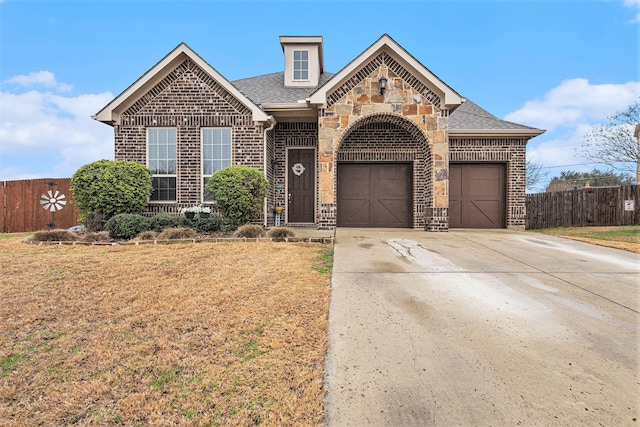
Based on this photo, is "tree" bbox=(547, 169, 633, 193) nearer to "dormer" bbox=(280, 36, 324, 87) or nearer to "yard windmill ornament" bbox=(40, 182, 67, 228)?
"dormer" bbox=(280, 36, 324, 87)

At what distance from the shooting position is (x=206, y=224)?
8617mm

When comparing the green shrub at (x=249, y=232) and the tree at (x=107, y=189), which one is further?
the tree at (x=107, y=189)

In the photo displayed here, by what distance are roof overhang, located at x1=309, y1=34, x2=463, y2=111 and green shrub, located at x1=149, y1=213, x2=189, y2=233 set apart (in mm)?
4952

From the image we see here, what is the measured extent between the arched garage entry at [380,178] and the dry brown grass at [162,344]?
20.5 feet

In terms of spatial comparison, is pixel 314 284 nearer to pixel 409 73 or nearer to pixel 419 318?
pixel 419 318

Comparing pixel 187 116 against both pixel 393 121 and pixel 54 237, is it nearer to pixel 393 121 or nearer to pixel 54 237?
pixel 54 237

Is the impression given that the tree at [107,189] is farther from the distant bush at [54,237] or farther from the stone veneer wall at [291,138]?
the stone veneer wall at [291,138]

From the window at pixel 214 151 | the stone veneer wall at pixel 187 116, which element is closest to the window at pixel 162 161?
the stone veneer wall at pixel 187 116

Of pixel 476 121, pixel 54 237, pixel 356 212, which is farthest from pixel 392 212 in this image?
pixel 54 237

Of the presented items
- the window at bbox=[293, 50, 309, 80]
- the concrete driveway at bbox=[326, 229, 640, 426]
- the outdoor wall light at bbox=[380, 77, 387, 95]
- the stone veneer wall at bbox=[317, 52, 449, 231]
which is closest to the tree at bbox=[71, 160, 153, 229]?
the stone veneer wall at bbox=[317, 52, 449, 231]

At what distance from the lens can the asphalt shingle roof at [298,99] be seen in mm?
10883

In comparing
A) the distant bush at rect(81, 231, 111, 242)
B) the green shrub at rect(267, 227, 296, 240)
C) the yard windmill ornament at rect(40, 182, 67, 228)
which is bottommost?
the distant bush at rect(81, 231, 111, 242)

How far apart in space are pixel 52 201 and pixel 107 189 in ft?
20.3

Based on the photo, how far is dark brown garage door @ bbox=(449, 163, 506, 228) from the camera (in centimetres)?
1136
